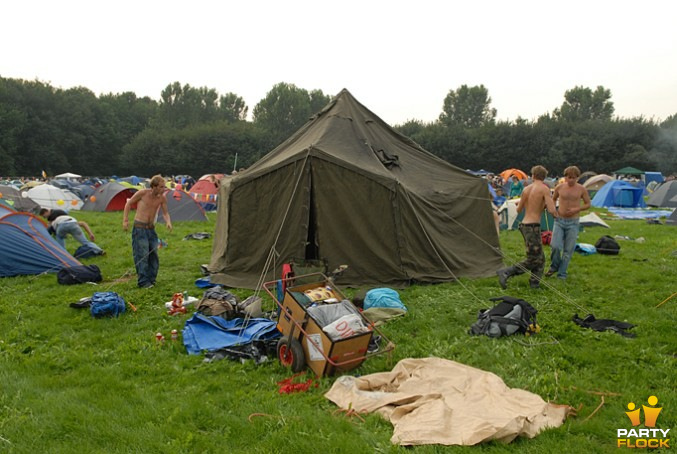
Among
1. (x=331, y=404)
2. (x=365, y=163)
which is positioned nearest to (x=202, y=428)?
(x=331, y=404)

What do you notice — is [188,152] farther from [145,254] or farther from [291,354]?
[291,354]

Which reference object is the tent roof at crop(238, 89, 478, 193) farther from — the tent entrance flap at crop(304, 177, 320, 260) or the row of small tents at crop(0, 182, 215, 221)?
the row of small tents at crop(0, 182, 215, 221)

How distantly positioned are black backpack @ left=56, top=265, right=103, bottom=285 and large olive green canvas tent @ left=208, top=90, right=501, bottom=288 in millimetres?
2051

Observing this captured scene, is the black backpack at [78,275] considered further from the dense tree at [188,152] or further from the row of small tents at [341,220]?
the dense tree at [188,152]

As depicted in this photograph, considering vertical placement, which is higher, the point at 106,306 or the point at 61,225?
the point at 61,225

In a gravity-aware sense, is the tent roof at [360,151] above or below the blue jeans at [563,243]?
above

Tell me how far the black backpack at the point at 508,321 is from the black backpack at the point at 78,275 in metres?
6.57

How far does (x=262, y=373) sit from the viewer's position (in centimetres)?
464

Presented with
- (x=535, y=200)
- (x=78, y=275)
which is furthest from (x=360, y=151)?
(x=78, y=275)

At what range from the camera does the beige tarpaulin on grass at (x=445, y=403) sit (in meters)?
3.34

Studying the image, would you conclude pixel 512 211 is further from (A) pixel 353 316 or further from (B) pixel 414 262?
(A) pixel 353 316

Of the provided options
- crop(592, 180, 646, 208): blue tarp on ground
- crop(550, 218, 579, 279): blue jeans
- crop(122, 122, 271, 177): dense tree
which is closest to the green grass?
crop(550, 218, 579, 279): blue jeans

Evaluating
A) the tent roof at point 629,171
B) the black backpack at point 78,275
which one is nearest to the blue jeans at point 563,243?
the black backpack at point 78,275

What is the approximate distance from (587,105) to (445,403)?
71727 mm
